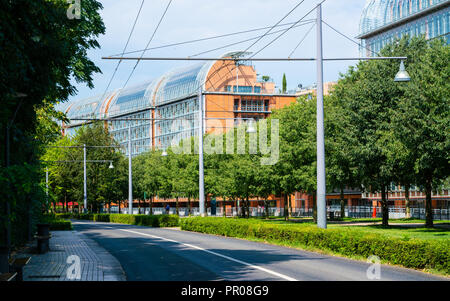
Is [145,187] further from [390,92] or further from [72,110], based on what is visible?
[72,110]

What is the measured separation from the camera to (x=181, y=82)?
114562 mm

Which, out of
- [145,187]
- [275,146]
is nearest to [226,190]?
[275,146]

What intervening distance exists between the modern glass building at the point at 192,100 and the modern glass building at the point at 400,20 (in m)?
22.6

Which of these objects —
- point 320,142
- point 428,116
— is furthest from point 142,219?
point 320,142

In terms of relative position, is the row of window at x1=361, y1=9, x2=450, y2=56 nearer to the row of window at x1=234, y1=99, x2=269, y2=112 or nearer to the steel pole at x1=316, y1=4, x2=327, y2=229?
the row of window at x1=234, y1=99, x2=269, y2=112

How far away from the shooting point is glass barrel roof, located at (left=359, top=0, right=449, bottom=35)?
87.6 metres

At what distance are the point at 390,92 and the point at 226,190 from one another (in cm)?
2539

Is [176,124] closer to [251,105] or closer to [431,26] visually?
[251,105]

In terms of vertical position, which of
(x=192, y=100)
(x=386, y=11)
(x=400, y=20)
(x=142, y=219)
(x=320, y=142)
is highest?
(x=386, y=11)

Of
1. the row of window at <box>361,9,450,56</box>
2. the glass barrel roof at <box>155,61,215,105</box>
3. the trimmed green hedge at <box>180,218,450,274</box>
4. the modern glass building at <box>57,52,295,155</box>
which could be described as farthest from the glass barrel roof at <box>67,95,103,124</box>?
the trimmed green hedge at <box>180,218,450,274</box>

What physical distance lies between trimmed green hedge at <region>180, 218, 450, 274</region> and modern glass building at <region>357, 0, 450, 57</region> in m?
57.5

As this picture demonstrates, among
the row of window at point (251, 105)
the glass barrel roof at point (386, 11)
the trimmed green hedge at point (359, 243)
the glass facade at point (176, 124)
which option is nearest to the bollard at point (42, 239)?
the trimmed green hedge at point (359, 243)

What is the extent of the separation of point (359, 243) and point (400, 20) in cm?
8060

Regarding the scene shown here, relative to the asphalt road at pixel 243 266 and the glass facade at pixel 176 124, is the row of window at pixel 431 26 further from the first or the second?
the asphalt road at pixel 243 266
